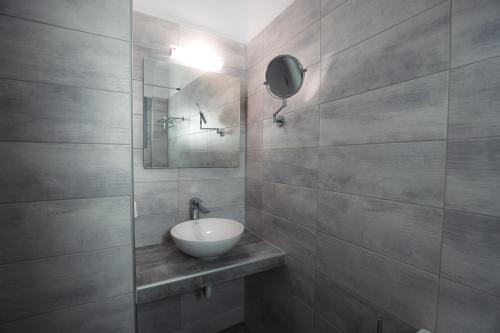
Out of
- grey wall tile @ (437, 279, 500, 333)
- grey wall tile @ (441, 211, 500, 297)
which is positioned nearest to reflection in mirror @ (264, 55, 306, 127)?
grey wall tile @ (441, 211, 500, 297)

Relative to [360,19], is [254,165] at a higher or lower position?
lower

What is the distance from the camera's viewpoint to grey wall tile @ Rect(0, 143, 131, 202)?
0.85 m

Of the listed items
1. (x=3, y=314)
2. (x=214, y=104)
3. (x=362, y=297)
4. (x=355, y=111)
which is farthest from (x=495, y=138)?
(x=3, y=314)

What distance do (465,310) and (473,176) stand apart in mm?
434

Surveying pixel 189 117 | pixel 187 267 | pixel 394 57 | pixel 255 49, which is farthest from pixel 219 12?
pixel 187 267

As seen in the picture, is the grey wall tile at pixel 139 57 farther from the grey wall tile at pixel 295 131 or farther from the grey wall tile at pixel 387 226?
the grey wall tile at pixel 387 226

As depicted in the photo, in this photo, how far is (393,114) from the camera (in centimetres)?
89

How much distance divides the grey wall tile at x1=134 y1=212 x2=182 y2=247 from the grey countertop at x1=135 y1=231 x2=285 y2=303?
0.05 m

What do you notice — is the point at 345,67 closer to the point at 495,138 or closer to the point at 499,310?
the point at 495,138

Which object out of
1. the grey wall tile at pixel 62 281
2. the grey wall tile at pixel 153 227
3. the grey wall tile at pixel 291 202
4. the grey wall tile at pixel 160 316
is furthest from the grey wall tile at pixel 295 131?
the grey wall tile at pixel 160 316

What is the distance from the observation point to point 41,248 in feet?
2.95

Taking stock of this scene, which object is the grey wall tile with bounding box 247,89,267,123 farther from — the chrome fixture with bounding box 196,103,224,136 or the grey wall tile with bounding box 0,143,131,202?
the grey wall tile with bounding box 0,143,131,202

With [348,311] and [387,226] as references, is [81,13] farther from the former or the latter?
[348,311]

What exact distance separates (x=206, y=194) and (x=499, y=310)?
163 centimetres
